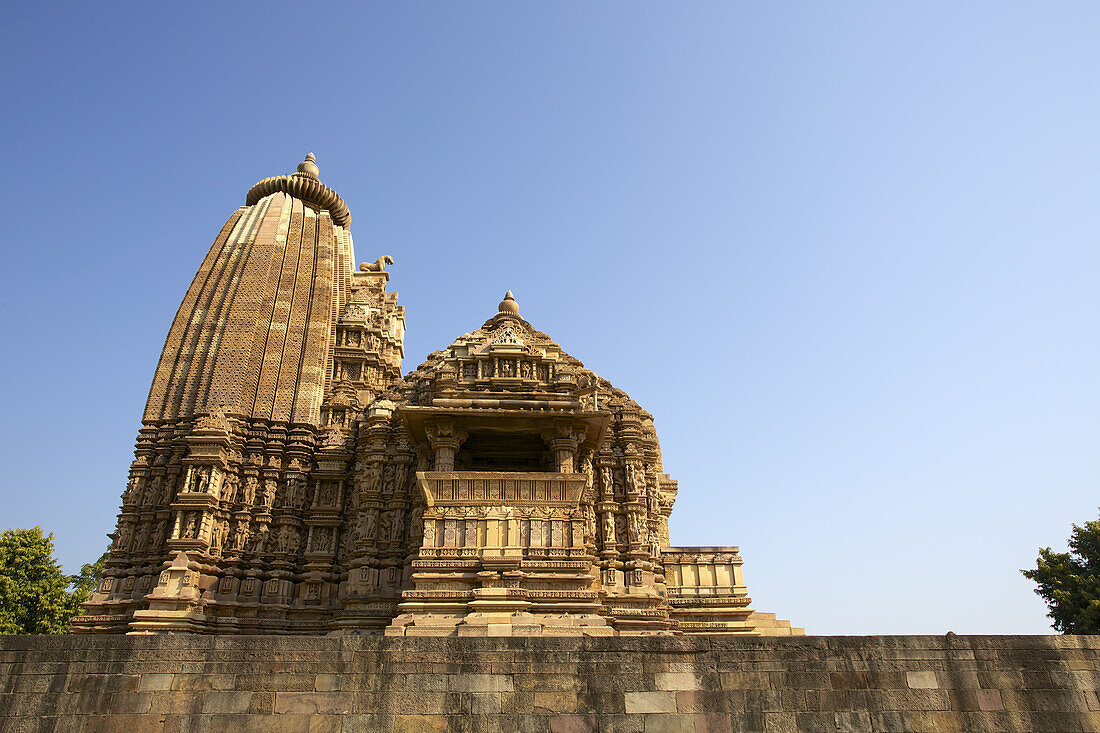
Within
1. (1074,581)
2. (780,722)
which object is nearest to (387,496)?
(780,722)

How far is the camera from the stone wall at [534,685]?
7688mm

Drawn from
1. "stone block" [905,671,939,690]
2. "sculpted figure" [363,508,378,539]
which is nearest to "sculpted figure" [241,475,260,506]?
"sculpted figure" [363,508,378,539]

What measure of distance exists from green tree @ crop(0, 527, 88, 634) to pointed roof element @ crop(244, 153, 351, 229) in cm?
1784

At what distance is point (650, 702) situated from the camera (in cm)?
795

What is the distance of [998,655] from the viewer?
331 inches

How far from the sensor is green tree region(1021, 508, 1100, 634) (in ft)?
76.5

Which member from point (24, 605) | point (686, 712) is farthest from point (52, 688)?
point (24, 605)

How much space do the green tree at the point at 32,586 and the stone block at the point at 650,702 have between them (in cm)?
2809

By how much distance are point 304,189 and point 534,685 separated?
30.3m

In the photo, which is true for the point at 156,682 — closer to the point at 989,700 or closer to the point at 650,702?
the point at 650,702

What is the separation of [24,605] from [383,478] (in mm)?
18125

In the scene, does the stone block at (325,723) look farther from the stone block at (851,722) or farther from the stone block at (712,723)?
the stone block at (851,722)

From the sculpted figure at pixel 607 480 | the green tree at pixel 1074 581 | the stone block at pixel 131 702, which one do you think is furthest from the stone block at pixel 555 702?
the green tree at pixel 1074 581

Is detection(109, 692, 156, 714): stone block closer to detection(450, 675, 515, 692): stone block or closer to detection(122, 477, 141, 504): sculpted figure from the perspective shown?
detection(450, 675, 515, 692): stone block
